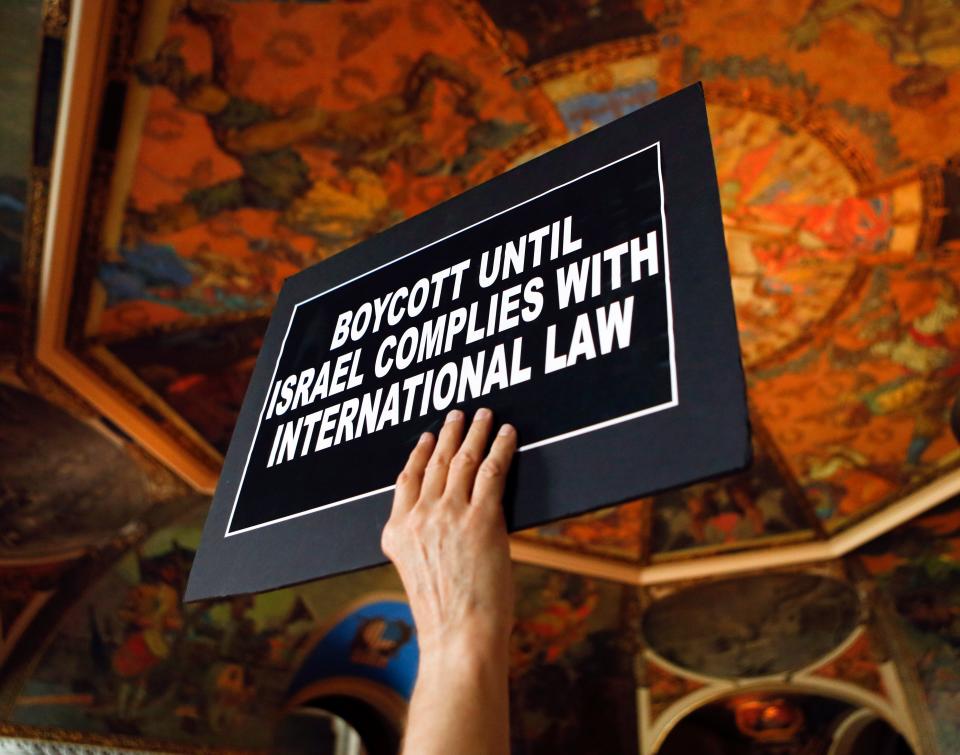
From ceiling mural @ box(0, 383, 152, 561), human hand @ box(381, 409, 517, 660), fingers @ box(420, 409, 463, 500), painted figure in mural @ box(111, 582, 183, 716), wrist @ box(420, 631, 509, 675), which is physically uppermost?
ceiling mural @ box(0, 383, 152, 561)

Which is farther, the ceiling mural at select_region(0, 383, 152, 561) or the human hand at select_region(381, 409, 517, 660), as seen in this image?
the ceiling mural at select_region(0, 383, 152, 561)

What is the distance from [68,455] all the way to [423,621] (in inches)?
368

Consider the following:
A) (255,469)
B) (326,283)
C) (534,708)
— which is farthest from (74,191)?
(534,708)

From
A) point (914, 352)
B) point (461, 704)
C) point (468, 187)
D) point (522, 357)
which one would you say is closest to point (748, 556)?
point (914, 352)

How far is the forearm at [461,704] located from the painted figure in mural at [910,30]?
22.2 ft

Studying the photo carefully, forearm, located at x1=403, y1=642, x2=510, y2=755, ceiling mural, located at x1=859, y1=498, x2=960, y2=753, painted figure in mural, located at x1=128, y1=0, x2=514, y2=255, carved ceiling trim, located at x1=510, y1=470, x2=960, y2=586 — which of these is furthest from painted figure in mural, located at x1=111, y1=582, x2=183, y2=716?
forearm, located at x1=403, y1=642, x2=510, y2=755

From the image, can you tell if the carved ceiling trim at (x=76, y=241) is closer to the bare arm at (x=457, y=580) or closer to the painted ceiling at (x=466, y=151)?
the painted ceiling at (x=466, y=151)

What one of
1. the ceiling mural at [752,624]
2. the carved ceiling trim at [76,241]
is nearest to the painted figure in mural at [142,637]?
the carved ceiling trim at [76,241]

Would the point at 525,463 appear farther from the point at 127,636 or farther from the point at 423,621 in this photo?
the point at 127,636

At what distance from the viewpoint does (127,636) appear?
10.9 m

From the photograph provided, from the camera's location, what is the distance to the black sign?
58.1 inches

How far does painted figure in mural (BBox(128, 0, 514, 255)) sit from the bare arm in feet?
19.3

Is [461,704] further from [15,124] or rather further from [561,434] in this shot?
[15,124]

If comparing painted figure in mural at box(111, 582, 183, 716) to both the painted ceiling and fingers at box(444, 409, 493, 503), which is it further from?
fingers at box(444, 409, 493, 503)
